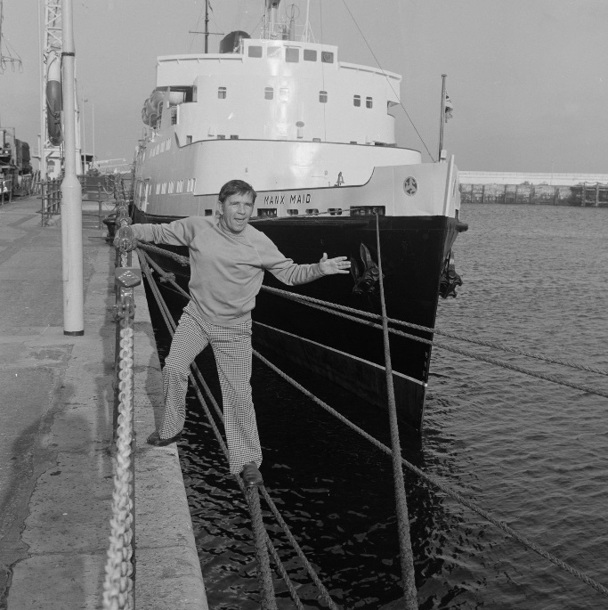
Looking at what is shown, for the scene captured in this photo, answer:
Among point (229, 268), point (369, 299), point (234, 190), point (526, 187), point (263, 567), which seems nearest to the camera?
point (263, 567)

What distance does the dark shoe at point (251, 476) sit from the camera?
4.25m

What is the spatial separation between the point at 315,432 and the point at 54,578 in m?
7.16

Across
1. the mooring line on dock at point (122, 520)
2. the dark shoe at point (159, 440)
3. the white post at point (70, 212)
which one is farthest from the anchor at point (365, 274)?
the mooring line on dock at point (122, 520)

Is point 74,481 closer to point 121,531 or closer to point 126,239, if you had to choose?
point 126,239

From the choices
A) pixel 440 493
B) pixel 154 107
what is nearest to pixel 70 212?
pixel 440 493

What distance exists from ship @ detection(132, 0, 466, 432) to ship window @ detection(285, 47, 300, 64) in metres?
0.02

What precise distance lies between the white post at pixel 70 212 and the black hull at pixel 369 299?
2.79 m

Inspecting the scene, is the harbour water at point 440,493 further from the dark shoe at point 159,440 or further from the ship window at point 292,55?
the ship window at point 292,55

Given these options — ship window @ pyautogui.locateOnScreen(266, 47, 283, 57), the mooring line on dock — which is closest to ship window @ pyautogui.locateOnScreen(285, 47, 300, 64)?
ship window @ pyautogui.locateOnScreen(266, 47, 283, 57)

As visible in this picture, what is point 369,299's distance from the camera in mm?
10719

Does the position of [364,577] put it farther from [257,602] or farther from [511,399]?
[511,399]

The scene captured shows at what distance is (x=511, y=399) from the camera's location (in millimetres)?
12953

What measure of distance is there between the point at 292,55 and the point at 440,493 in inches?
422

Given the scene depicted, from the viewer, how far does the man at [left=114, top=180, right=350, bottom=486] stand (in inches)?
173
